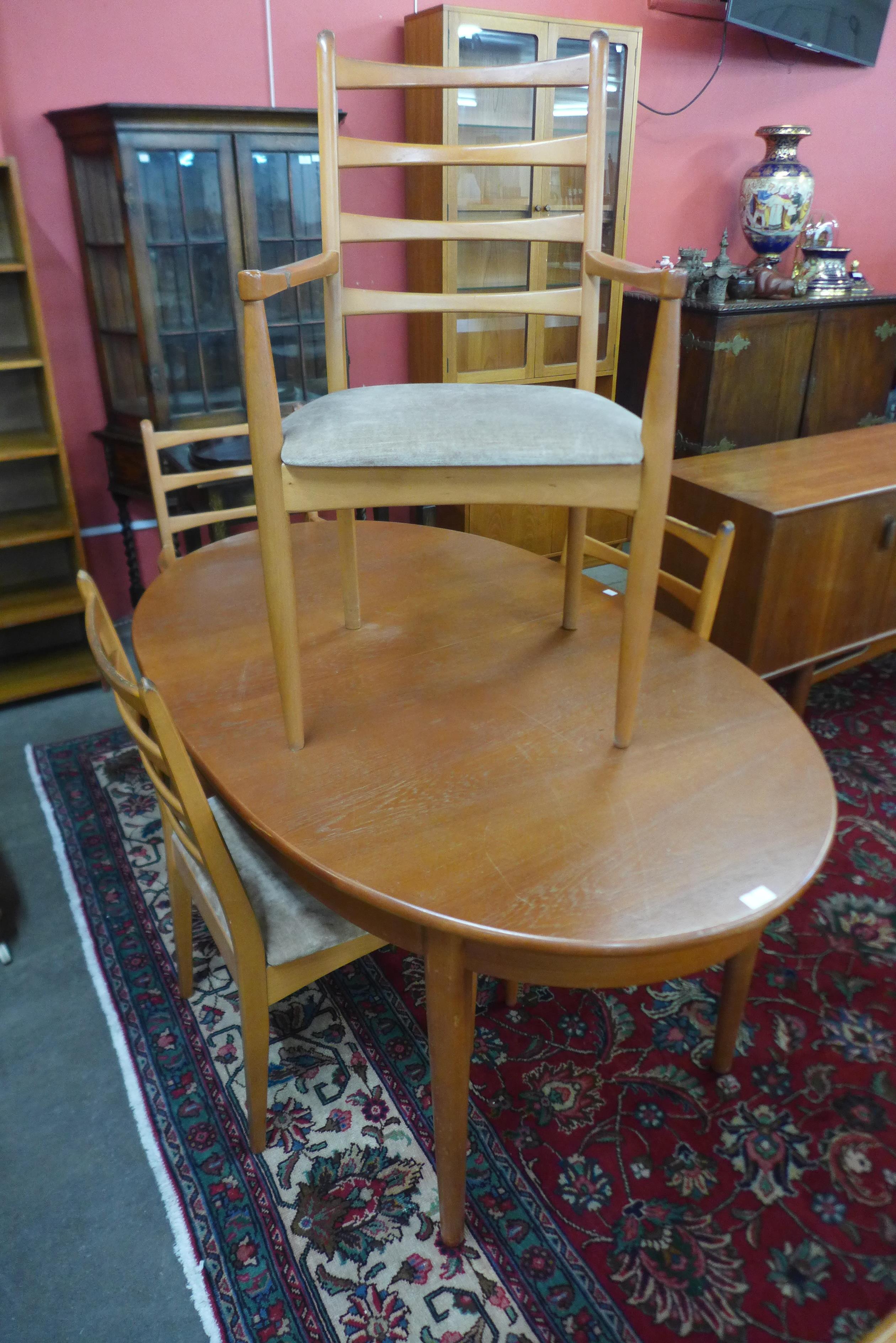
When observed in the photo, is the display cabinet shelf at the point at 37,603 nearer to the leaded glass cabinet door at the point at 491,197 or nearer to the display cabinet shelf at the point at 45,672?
the display cabinet shelf at the point at 45,672

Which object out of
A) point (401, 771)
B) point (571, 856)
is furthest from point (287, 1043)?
point (571, 856)

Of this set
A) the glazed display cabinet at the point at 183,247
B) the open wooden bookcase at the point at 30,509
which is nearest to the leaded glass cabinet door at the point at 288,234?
the glazed display cabinet at the point at 183,247

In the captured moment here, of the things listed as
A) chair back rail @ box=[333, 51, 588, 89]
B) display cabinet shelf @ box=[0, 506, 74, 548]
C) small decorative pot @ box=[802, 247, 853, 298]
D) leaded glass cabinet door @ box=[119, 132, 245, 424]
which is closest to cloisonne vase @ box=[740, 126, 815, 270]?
small decorative pot @ box=[802, 247, 853, 298]

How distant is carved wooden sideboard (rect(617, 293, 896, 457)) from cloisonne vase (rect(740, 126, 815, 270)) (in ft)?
1.15

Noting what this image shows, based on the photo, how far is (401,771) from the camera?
1.06 meters

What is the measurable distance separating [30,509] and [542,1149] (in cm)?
228

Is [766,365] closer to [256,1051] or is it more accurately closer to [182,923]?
[182,923]

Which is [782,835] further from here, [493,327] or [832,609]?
[493,327]

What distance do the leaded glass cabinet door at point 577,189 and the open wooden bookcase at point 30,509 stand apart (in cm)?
165

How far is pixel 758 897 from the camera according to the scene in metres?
0.86

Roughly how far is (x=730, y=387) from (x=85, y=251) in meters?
2.29

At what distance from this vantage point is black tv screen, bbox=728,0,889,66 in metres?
3.34

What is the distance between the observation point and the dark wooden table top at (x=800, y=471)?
2.15 metres

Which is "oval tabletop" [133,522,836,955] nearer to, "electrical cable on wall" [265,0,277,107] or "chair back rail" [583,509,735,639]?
"chair back rail" [583,509,735,639]
